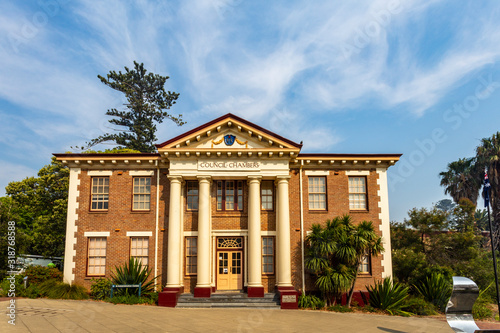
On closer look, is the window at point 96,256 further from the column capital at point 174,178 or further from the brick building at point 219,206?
the column capital at point 174,178

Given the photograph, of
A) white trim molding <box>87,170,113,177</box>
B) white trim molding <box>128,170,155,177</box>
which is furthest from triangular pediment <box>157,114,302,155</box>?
white trim molding <box>87,170,113,177</box>

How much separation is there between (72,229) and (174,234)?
559cm

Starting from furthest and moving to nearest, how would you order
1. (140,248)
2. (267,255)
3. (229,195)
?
(229,195), (267,255), (140,248)

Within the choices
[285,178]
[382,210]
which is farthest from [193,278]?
[382,210]

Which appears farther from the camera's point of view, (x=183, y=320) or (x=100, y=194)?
(x=100, y=194)

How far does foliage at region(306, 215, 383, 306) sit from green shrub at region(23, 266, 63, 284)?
12805 mm

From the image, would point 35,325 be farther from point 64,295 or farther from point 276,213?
point 276,213

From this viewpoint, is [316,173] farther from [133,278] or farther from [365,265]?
[133,278]

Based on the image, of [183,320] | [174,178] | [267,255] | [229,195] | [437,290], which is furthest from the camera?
[229,195]

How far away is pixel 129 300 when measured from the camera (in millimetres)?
18203

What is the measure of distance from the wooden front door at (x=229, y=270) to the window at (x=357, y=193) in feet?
21.7

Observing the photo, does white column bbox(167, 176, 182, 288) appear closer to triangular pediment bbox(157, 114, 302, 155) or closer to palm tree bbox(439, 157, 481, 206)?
triangular pediment bbox(157, 114, 302, 155)

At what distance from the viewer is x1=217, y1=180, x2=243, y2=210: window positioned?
2086 cm

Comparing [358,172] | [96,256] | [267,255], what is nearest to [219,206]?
[267,255]
